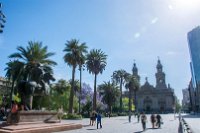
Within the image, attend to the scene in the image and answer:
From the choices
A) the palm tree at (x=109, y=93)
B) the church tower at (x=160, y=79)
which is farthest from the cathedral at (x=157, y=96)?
the palm tree at (x=109, y=93)

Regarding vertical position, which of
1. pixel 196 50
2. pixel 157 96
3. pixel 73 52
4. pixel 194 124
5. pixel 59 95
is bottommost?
pixel 194 124

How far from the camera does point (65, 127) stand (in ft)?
60.3

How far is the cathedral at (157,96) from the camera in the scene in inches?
4405

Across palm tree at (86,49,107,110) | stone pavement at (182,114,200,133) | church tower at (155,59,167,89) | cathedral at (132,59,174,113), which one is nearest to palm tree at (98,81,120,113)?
palm tree at (86,49,107,110)

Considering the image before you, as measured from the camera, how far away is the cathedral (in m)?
112

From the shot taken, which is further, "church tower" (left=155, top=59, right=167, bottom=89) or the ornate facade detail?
"church tower" (left=155, top=59, right=167, bottom=89)

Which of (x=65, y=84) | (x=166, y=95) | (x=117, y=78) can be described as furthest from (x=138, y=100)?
(x=65, y=84)

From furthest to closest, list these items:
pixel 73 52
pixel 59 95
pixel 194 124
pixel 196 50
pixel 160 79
Result: pixel 160 79 < pixel 196 50 < pixel 59 95 < pixel 73 52 < pixel 194 124

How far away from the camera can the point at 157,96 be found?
114m

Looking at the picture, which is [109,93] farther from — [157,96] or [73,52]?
[157,96]

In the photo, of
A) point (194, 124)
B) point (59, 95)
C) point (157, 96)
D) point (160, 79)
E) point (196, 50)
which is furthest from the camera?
point (160, 79)

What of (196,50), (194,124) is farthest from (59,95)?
(196,50)

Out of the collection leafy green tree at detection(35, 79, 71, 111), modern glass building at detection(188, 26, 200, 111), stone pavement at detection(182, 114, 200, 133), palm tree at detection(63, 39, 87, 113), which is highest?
modern glass building at detection(188, 26, 200, 111)

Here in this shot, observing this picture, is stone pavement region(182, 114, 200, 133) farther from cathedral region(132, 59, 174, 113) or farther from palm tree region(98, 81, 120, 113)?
cathedral region(132, 59, 174, 113)
